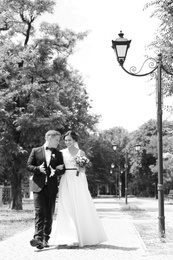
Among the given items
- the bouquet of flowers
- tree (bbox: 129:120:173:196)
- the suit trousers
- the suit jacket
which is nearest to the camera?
the suit trousers

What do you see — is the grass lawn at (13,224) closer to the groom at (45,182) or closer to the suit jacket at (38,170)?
the groom at (45,182)

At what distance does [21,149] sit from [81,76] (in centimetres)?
941

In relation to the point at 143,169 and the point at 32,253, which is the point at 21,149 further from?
the point at 143,169

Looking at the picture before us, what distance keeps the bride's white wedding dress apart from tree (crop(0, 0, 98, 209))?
1692 centimetres

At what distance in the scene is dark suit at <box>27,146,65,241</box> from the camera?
28.2 ft

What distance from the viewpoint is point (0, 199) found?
34.6 meters

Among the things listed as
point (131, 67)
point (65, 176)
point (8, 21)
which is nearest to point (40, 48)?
point (8, 21)

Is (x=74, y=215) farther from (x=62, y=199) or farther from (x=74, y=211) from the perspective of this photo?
(x=62, y=199)

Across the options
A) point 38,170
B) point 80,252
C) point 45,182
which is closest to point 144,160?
point 45,182

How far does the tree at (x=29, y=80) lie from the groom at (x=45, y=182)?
16.9m

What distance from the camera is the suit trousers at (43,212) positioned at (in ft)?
28.1

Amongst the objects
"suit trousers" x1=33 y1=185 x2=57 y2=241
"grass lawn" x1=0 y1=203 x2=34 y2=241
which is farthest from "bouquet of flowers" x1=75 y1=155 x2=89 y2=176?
"grass lawn" x1=0 y1=203 x2=34 y2=241

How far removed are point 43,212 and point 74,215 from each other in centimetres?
60

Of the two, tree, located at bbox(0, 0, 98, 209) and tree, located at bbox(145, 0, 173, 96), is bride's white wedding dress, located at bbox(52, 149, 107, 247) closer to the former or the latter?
tree, located at bbox(145, 0, 173, 96)
